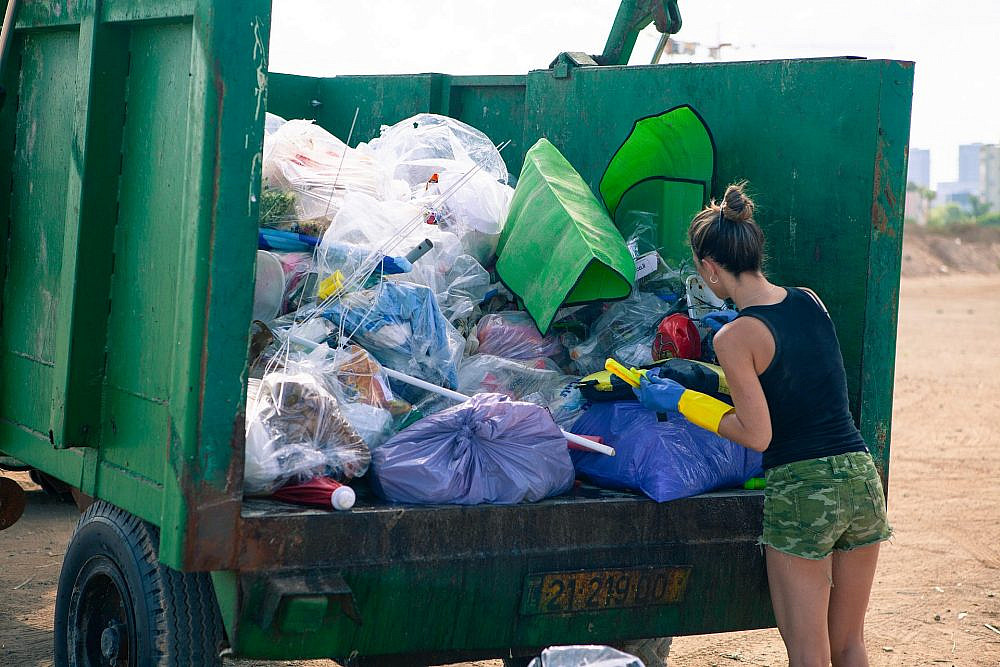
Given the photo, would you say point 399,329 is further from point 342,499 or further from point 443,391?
point 342,499

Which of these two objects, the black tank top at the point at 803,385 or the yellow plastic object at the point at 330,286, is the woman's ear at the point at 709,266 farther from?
the yellow plastic object at the point at 330,286

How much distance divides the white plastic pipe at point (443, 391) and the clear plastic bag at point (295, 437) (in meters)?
0.24

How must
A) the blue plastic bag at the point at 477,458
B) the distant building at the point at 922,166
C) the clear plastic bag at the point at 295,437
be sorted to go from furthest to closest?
the distant building at the point at 922,166 < the blue plastic bag at the point at 477,458 < the clear plastic bag at the point at 295,437

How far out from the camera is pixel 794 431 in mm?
3043

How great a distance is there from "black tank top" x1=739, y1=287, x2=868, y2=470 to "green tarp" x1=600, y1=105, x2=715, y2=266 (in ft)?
2.80

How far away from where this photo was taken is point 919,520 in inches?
259

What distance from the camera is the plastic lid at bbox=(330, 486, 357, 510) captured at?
2.69m

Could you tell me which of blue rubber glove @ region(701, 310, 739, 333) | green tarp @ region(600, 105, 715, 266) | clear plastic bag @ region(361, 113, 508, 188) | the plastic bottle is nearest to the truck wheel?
the plastic bottle

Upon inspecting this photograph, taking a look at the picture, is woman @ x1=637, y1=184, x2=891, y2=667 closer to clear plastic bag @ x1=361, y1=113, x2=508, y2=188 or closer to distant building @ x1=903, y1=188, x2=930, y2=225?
clear plastic bag @ x1=361, y1=113, x2=508, y2=188

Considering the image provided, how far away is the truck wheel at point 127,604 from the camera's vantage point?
2760 millimetres

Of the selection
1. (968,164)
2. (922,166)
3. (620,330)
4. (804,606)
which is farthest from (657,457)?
(968,164)

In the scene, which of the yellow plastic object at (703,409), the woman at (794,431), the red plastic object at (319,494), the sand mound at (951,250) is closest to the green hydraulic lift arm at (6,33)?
the red plastic object at (319,494)

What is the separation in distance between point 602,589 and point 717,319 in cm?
99

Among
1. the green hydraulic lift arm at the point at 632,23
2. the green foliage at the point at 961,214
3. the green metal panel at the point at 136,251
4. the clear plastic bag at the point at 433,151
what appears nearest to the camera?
the green metal panel at the point at 136,251
